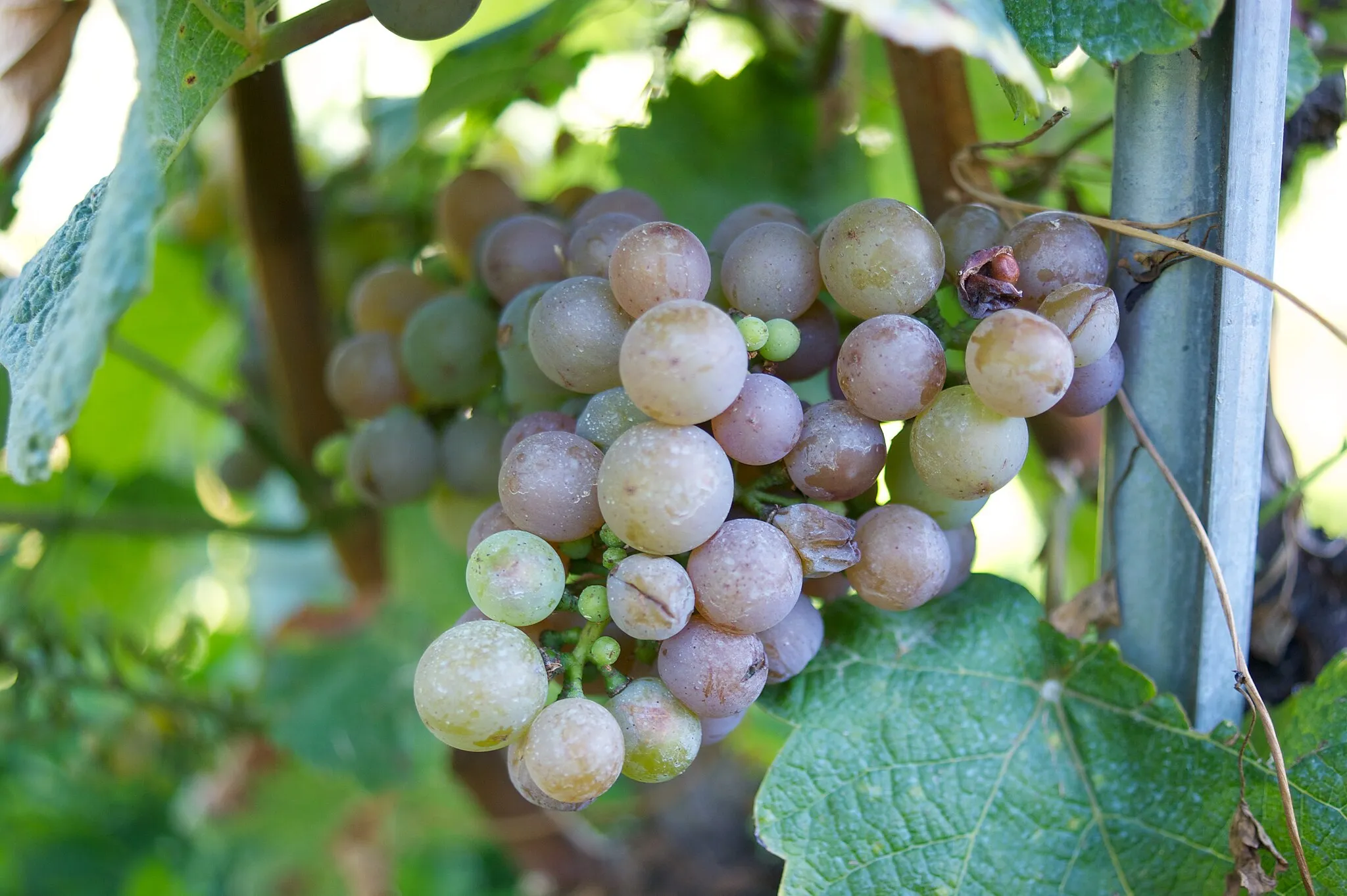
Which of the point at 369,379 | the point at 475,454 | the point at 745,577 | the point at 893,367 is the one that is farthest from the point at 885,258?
the point at 369,379

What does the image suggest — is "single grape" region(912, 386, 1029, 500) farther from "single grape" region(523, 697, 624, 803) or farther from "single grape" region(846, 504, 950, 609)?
"single grape" region(523, 697, 624, 803)

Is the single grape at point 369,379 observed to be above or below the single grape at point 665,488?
below

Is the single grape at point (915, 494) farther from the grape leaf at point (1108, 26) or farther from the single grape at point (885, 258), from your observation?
the grape leaf at point (1108, 26)

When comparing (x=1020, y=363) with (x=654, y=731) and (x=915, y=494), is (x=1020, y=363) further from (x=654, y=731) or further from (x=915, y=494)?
(x=654, y=731)

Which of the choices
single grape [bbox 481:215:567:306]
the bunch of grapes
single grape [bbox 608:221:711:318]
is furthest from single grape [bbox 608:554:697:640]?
single grape [bbox 481:215:567:306]

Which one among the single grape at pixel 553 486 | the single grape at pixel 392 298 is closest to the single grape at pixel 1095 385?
the single grape at pixel 553 486

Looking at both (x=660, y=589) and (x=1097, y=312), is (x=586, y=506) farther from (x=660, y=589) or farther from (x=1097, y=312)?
(x=1097, y=312)

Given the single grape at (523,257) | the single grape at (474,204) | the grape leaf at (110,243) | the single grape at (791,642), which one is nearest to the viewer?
the grape leaf at (110,243)
